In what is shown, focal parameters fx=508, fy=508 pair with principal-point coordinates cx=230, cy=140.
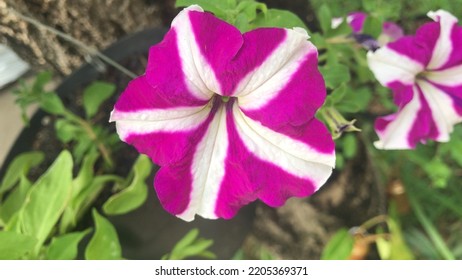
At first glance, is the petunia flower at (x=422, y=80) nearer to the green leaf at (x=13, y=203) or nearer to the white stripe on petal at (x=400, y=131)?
the white stripe on petal at (x=400, y=131)

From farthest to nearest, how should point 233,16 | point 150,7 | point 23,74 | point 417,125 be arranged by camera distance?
point 23,74
point 150,7
point 417,125
point 233,16

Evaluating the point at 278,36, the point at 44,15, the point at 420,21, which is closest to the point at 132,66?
the point at 44,15

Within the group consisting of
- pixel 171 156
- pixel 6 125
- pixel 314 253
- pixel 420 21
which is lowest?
pixel 314 253

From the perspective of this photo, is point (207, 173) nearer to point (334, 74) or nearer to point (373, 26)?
point (334, 74)

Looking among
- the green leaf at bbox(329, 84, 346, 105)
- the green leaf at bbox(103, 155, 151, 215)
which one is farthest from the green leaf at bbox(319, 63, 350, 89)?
the green leaf at bbox(103, 155, 151, 215)

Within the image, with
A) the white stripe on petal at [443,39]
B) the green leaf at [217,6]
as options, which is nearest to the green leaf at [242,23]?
the green leaf at [217,6]
